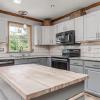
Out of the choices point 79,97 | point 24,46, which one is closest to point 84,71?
point 79,97

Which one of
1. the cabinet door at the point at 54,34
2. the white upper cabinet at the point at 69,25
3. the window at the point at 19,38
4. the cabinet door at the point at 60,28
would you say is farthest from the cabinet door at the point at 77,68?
the window at the point at 19,38

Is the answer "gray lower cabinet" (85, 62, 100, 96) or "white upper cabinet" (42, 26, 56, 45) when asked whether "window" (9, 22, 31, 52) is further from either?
"gray lower cabinet" (85, 62, 100, 96)

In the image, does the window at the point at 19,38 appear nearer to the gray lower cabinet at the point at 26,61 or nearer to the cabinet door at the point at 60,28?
the gray lower cabinet at the point at 26,61

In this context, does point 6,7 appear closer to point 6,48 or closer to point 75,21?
point 6,48

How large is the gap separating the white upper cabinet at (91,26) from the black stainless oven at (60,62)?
0.91 m

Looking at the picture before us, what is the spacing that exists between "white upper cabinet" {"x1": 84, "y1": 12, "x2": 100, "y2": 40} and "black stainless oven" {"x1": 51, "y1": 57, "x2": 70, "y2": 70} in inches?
35.8

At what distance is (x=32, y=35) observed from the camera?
4.81 metres

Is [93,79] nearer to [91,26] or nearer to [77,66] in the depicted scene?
[77,66]

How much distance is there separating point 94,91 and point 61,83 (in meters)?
2.14

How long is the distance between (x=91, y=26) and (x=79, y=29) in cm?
43

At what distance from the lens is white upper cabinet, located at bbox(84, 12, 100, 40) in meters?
3.08

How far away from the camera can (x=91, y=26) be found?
3207 millimetres

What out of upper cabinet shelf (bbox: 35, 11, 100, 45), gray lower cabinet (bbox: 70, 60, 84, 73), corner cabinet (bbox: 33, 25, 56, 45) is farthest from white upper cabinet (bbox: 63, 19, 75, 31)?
gray lower cabinet (bbox: 70, 60, 84, 73)

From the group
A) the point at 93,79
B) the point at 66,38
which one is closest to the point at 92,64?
the point at 93,79
